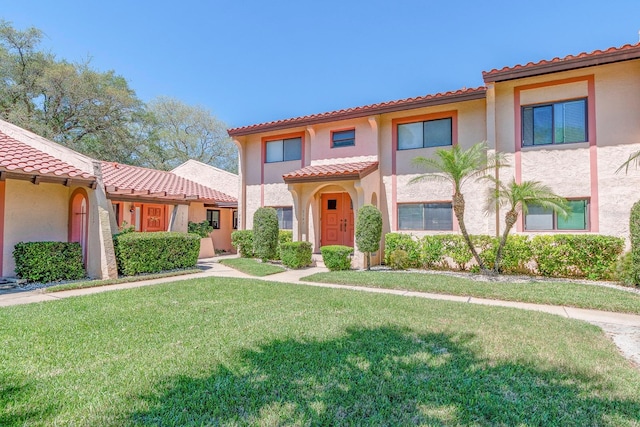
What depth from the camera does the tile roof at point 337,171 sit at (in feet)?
41.9

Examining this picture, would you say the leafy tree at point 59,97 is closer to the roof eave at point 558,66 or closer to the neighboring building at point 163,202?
the neighboring building at point 163,202

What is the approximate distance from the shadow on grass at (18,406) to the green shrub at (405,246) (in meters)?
11.2

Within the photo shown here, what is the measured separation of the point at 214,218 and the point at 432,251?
1379 centimetres

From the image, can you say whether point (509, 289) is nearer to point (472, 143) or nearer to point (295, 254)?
point (472, 143)

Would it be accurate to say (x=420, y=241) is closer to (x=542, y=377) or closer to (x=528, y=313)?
(x=528, y=313)

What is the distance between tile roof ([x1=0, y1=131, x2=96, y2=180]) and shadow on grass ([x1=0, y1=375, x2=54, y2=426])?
740cm

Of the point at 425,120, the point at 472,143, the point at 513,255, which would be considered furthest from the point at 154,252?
the point at 472,143

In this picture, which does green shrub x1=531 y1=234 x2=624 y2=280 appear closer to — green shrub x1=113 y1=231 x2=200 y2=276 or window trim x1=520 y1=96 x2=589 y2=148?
window trim x1=520 y1=96 x2=589 y2=148

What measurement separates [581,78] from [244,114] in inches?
1402

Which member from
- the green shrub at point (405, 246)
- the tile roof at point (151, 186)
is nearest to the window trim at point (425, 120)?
the green shrub at point (405, 246)

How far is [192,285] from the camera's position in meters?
9.16

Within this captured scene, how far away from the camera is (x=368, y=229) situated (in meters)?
11.9

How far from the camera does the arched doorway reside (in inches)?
432

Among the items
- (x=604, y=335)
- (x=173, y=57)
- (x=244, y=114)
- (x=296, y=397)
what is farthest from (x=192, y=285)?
(x=244, y=114)
